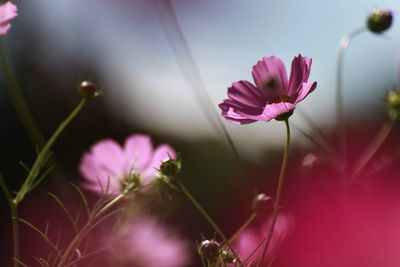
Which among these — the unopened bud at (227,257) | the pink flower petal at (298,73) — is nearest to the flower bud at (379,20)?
the pink flower petal at (298,73)

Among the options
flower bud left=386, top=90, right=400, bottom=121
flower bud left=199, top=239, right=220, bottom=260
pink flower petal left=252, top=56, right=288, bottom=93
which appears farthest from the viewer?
flower bud left=386, top=90, right=400, bottom=121

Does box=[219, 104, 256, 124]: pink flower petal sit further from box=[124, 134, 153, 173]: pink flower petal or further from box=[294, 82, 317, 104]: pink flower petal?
box=[124, 134, 153, 173]: pink flower petal

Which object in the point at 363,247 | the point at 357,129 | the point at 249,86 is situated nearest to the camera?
the point at 363,247

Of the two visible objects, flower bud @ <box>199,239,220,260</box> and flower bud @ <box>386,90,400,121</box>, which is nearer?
flower bud @ <box>199,239,220,260</box>

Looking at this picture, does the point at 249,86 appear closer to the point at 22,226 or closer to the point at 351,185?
the point at 351,185

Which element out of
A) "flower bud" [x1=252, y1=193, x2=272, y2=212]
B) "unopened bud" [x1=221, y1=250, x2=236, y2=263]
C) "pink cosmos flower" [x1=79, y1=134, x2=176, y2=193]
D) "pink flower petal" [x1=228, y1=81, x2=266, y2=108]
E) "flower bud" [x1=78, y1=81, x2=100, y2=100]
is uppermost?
"flower bud" [x1=78, y1=81, x2=100, y2=100]

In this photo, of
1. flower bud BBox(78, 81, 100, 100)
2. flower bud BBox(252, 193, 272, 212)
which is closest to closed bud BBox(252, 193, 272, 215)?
flower bud BBox(252, 193, 272, 212)

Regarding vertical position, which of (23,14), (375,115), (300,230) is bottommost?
(375,115)

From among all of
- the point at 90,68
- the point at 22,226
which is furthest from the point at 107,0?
the point at 22,226
